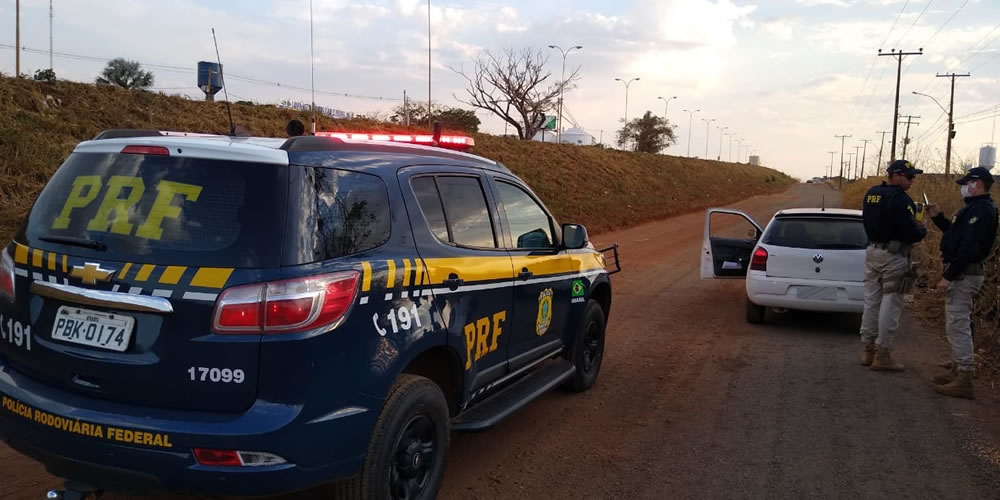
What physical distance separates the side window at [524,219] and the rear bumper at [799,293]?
4.35m

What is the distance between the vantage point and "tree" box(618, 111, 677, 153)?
8144 centimetres

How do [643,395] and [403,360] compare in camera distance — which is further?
[643,395]

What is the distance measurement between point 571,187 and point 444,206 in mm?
23357

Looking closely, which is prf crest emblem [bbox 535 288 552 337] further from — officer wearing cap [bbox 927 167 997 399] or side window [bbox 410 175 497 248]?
officer wearing cap [bbox 927 167 997 399]

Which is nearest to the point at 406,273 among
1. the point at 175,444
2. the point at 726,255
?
Result: the point at 175,444

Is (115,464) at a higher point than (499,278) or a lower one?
lower

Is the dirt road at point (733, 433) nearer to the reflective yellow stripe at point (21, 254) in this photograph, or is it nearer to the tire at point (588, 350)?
the tire at point (588, 350)

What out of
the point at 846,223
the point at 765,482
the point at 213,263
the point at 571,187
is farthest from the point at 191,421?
the point at 571,187

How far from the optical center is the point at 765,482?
14.1 ft

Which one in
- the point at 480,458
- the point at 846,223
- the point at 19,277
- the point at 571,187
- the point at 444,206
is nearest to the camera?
the point at 19,277

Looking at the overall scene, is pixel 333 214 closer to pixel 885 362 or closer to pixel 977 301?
pixel 885 362

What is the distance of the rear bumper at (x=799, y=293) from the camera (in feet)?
26.5

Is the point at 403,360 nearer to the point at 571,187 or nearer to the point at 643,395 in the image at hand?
the point at 643,395

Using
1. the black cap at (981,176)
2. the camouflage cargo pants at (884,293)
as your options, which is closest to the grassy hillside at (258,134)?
the camouflage cargo pants at (884,293)
